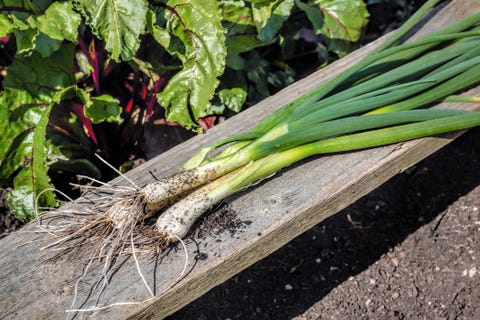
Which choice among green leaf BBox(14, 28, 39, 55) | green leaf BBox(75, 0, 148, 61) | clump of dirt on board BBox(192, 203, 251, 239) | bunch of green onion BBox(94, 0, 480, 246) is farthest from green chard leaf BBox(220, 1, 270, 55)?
clump of dirt on board BBox(192, 203, 251, 239)

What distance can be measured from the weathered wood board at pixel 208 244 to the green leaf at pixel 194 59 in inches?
5.2

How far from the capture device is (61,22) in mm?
2229

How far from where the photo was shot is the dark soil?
2307 mm

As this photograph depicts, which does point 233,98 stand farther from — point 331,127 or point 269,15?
point 331,127

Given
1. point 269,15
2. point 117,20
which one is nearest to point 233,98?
point 269,15

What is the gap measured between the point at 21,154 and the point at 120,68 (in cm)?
74

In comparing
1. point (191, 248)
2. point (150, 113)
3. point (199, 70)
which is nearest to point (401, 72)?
point (199, 70)

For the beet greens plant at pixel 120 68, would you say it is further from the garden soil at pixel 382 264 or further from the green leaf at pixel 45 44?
the garden soil at pixel 382 264

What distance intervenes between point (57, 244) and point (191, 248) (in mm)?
384

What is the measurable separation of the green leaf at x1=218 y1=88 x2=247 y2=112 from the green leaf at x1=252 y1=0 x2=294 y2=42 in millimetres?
242

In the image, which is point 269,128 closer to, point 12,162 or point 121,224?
point 121,224

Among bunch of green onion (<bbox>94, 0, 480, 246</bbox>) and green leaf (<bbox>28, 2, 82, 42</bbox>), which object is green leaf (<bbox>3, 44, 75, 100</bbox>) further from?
bunch of green onion (<bbox>94, 0, 480, 246</bbox>)

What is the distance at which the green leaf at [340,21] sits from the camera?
9.10 ft

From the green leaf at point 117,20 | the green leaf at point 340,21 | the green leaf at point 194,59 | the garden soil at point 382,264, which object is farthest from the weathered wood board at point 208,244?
the green leaf at point 340,21
